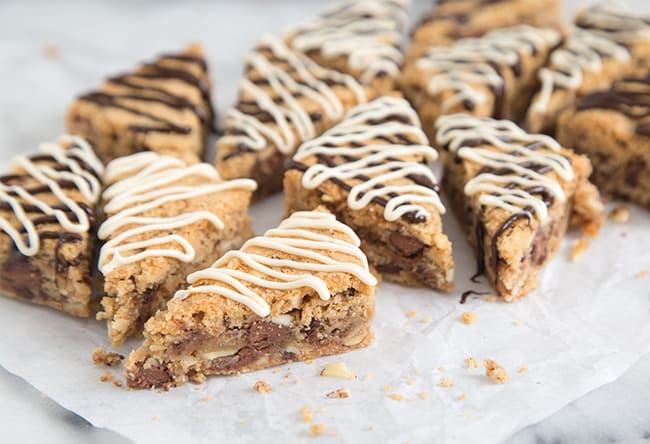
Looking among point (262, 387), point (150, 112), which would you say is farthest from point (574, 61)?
point (262, 387)

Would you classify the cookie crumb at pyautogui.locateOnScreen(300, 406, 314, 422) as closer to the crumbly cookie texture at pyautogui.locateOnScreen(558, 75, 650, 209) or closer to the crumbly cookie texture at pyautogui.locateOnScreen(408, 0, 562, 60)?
the crumbly cookie texture at pyautogui.locateOnScreen(558, 75, 650, 209)

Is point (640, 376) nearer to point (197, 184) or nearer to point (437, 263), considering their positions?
point (437, 263)

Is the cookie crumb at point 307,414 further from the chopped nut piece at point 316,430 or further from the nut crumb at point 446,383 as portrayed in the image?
the nut crumb at point 446,383

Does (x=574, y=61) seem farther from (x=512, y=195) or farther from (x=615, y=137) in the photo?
(x=512, y=195)

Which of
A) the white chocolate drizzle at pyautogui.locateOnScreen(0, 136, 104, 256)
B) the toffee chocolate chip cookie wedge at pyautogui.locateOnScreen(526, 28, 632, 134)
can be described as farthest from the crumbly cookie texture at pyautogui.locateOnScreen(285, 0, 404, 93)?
the white chocolate drizzle at pyautogui.locateOnScreen(0, 136, 104, 256)

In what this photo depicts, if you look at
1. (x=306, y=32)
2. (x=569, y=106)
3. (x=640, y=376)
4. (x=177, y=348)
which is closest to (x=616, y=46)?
(x=569, y=106)

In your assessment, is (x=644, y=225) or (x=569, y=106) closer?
(x=644, y=225)

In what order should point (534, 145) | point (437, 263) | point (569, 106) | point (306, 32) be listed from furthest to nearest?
point (306, 32) < point (569, 106) < point (534, 145) < point (437, 263)

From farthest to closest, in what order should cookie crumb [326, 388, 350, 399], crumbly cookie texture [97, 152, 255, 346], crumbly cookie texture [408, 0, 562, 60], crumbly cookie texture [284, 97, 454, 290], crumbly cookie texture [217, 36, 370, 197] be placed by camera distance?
crumbly cookie texture [408, 0, 562, 60], crumbly cookie texture [217, 36, 370, 197], crumbly cookie texture [284, 97, 454, 290], crumbly cookie texture [97, 152, 255, 346], cookie crumb [326, 388, 350, 399]
